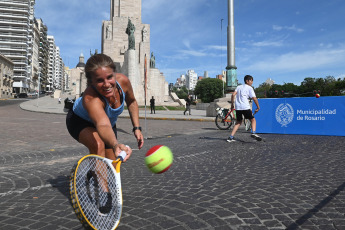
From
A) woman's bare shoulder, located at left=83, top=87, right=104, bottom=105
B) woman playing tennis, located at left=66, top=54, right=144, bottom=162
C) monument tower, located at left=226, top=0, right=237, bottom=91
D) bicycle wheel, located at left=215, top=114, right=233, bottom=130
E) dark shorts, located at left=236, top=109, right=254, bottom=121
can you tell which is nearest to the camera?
woman playing tennis, located at left=66, top=54, right=144, bottom=162

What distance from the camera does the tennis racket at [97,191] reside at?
1.80m

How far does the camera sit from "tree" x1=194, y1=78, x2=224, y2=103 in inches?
3364

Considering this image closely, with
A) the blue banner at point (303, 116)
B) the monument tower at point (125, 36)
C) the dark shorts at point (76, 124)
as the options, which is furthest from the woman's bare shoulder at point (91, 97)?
the monument tower at point (125, 36)

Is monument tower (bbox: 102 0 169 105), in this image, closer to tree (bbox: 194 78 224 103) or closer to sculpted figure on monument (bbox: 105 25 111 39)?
sculpted figure on monument (bbox: 105 25 111 39)

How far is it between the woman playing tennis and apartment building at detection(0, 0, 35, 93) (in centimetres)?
9246

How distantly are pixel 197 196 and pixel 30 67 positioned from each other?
10711cm

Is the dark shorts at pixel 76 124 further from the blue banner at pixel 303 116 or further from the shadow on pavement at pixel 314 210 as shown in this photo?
the blue banner at pixel 303 116

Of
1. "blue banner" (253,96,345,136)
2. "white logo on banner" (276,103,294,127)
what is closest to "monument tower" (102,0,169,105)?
"blue banner" (253,96,345,136)

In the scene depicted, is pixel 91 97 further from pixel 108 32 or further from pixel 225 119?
pixel 108 32

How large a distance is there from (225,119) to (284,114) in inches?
94.0

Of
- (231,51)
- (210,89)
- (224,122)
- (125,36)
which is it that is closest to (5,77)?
(125,36)

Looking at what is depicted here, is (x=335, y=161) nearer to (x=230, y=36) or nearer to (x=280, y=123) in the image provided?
(x=280, y=123)

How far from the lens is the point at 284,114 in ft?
32.2

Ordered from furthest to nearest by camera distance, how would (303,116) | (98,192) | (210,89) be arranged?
(210,89), (303,116), (98,192)
